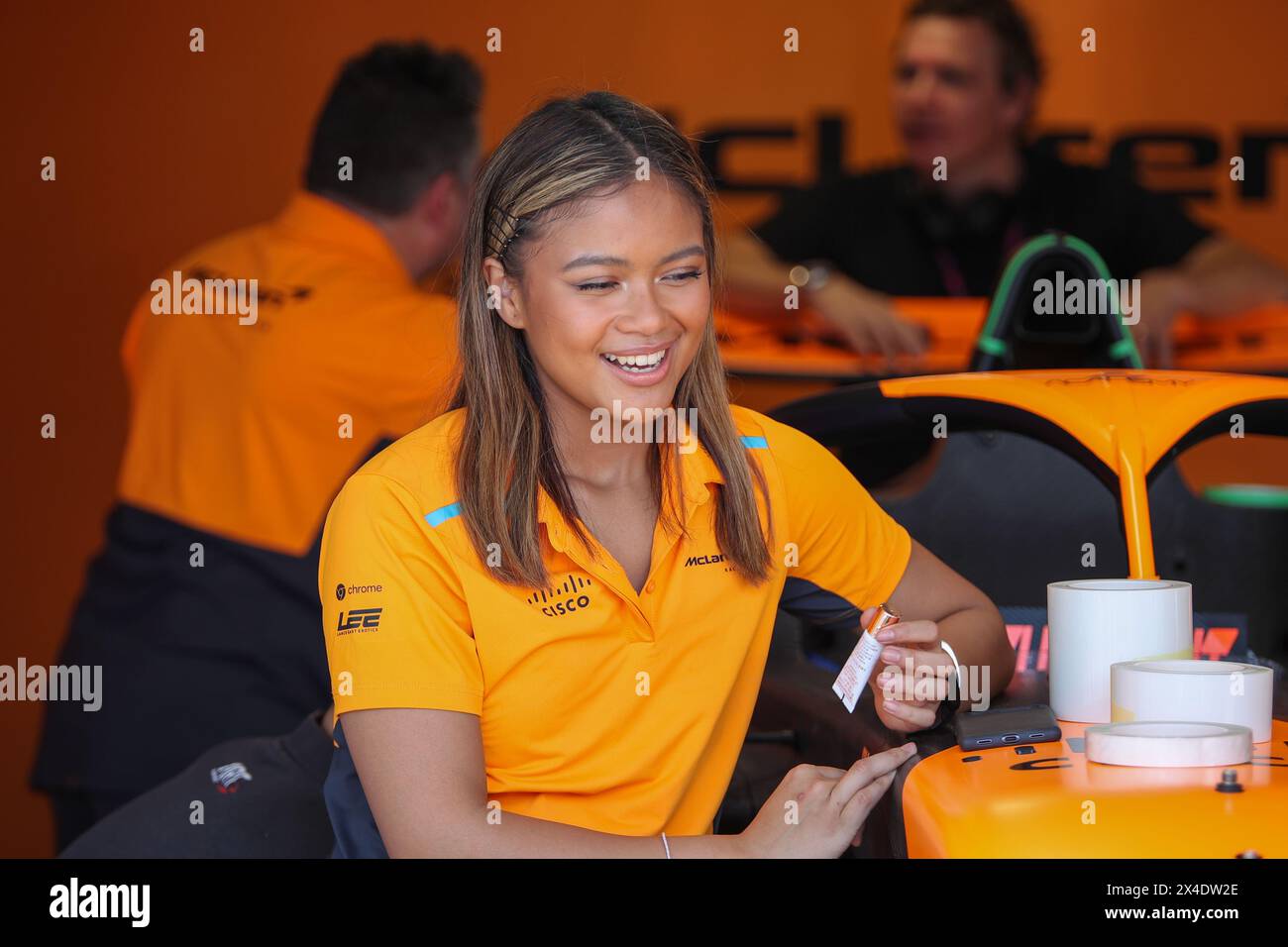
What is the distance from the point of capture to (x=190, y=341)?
7.43ft

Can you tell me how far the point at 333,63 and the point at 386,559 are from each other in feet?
9.35

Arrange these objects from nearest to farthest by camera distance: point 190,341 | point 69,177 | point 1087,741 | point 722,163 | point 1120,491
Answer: point 1087,741 < point 1120,491 < point 190,341 < point 69,177 < point 722,163

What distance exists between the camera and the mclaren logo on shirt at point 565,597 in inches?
52.8

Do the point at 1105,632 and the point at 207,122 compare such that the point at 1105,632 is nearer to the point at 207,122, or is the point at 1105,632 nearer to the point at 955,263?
the point at 955,263

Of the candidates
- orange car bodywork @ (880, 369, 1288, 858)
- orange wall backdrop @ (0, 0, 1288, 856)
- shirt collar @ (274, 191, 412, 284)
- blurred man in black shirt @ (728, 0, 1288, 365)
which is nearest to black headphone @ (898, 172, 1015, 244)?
blurred man in black shirt @ (728, 0, 1288, 365)

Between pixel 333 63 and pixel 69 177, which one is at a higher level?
pixel 333 63

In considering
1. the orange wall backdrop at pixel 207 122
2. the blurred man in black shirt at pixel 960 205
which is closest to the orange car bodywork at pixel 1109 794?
the blurred man in black shirt at pixel 960 205

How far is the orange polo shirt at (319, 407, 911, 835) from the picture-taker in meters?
1.28

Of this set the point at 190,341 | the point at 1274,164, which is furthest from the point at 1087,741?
the point at 1274,164

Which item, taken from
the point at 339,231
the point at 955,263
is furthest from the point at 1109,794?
the point at 955,263

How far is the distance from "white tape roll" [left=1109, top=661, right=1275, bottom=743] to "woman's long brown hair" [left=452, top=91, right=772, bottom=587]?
13.2 inches

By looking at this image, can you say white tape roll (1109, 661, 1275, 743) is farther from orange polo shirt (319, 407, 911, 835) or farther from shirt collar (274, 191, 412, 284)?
shirt collar (274, 191, 412, 284)

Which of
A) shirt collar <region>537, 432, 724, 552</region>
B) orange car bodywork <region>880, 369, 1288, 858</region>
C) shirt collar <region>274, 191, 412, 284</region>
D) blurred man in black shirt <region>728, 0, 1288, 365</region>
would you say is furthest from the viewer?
blurred man in black shirt <region>728, 0, 1288, 365</region>

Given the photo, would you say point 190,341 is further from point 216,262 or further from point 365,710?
point 365,710
